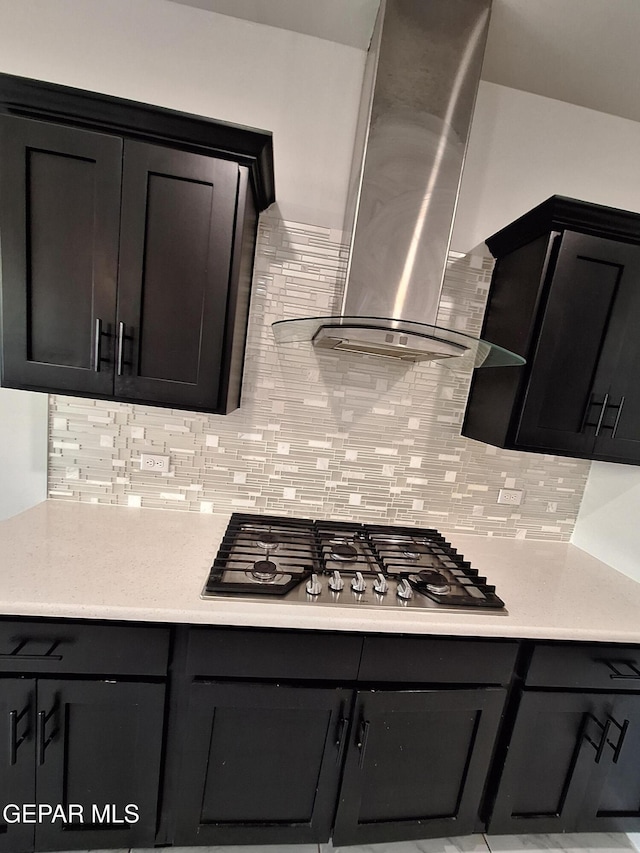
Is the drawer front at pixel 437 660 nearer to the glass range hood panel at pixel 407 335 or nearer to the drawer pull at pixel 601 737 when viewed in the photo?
the drawer pull at pixel 601 737

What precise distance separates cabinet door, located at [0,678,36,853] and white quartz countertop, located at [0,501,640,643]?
26 centimetres

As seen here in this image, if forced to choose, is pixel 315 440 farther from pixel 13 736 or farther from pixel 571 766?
pixel 571 766

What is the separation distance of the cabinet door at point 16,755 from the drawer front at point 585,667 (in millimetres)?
1532

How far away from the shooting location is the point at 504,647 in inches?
48.6

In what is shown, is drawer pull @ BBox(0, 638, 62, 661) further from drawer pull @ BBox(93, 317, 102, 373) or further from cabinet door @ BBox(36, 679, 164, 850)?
drawer pull @ BBox(93, 317, 102, 373)

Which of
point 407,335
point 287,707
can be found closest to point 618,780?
point 287,707

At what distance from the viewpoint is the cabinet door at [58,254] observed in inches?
44.1

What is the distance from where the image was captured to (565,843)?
146 cm

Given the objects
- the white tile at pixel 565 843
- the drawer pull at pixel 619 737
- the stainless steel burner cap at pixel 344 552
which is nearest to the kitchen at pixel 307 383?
the stainless steel burner cap at pixel 344 552

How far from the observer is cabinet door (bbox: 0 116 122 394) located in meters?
1.12

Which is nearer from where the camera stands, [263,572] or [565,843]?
[263,572]

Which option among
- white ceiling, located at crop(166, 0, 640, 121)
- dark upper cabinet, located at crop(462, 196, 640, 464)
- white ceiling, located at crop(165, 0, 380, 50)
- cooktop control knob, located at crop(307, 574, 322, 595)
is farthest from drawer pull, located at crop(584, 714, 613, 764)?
white ceiling, located at crop(165, 0, 380, 50)

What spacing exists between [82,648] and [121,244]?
1.20 m

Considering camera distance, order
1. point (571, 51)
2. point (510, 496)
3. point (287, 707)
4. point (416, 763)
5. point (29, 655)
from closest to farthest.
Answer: point (29, 655), point (287, 707), point (416, 763), point (571, 51), point (510, 496)
